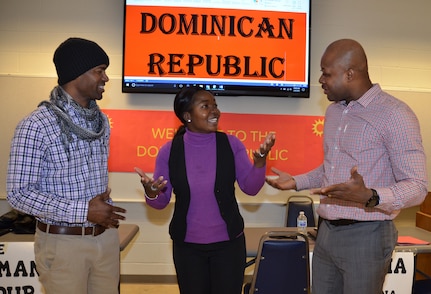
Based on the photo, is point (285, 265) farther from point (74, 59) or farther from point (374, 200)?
point (74, 59)

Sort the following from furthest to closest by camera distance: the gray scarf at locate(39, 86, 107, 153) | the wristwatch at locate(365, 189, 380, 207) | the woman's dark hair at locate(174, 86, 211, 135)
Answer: the woman's dark hair at locate(174, 86, 211, 135), the gray scarf at locate(39, 86, 107, 153), the wristwatch at locate(365, 189, 380, 207)

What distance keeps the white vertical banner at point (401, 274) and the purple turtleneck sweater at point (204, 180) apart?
4.53 feet

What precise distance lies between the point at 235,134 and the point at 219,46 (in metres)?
0.93

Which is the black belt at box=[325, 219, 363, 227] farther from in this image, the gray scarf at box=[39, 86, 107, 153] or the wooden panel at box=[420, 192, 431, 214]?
the wooden panel at box=[420, 192, 431, 214]

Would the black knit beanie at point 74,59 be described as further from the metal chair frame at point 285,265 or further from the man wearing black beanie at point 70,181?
the metal chair frame at point 285,265

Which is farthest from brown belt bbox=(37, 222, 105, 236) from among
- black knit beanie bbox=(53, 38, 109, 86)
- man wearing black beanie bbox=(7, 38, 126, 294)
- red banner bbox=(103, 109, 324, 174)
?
red banner bbox=(103, 109, 324, 174)

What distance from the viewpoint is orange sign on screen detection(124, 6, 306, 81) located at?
4656mm

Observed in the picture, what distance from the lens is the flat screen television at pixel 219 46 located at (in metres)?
4.66

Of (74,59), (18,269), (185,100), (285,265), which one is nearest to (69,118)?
(74,59)

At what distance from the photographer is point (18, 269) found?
3184mm

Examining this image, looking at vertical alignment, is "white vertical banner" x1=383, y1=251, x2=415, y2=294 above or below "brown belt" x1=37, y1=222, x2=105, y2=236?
below

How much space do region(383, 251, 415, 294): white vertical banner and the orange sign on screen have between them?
85.5 inches

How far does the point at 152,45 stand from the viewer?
468 centimetres

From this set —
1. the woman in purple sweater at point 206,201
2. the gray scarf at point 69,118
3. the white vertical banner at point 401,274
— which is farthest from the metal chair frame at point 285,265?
the gray scarf at point 69,118
